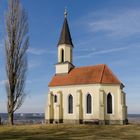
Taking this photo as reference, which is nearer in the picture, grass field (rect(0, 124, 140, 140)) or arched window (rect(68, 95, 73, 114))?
grass field (rect(0, 124, 140, 140))

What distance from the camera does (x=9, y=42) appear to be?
43688 mm

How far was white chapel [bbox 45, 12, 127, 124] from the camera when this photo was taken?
47625 millimetres

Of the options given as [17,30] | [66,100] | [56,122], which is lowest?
[56,122]

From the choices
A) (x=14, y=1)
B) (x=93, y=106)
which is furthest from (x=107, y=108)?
(x=14, y=1)

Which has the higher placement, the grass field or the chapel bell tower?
the chapel bell tower

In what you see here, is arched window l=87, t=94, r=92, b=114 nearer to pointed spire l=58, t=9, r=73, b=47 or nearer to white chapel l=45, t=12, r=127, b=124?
white chapel l=45, t=12, r=127, b=124

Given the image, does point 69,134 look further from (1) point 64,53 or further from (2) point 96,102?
(1) point 64,53

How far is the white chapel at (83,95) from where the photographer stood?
4762 centimetres

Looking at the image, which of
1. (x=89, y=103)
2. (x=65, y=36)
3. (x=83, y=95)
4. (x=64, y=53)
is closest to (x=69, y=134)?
(x=89, y=103)

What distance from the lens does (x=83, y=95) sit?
1938 inches

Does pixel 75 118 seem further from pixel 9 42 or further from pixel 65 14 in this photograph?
pixel 65 14

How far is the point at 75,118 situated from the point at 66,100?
3388 mm

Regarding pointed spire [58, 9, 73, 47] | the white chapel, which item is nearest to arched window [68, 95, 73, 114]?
the white chapel

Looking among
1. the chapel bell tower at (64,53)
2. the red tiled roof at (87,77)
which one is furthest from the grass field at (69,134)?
the chapel bell tower at (64,53)
